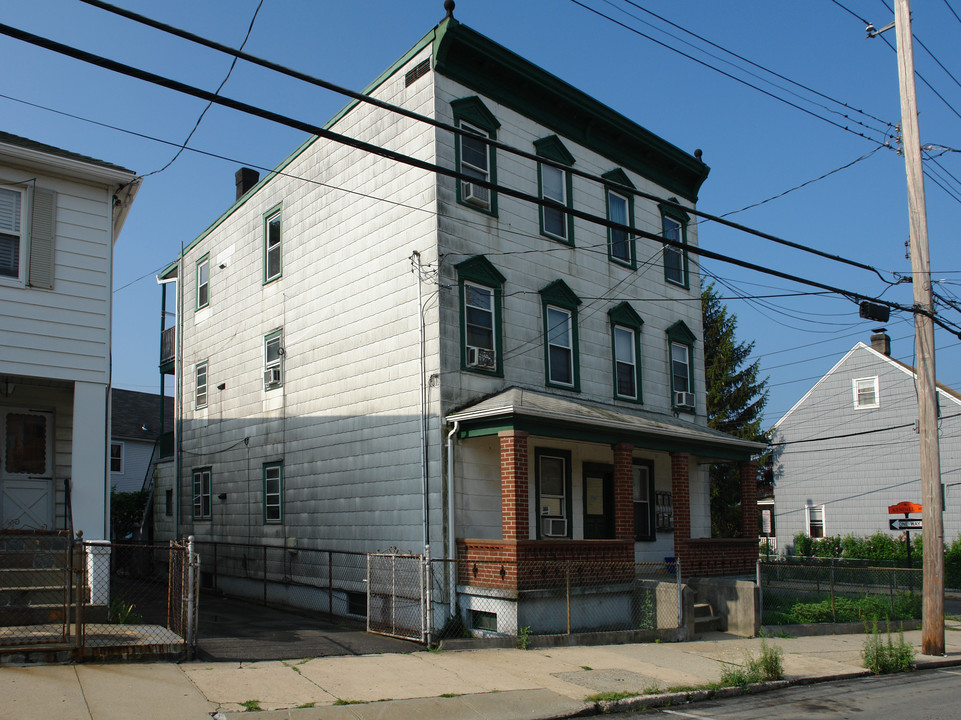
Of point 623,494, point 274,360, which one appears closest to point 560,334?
point 623,494

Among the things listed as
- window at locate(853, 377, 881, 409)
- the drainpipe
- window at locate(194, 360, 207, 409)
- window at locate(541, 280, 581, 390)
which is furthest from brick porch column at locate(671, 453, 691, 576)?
window at locate(853, 377, 881, 409)

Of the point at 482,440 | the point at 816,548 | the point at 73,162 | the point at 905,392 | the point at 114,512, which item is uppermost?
the point at 73,162

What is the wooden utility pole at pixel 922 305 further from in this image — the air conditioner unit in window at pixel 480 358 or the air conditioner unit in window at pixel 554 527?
the air conditioner unit in window at pixel 480 358

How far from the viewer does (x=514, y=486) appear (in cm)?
1402

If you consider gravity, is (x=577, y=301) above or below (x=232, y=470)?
above

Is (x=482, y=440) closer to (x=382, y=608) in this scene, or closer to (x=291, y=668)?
(x=382, y=608)

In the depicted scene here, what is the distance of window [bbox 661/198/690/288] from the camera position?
2161 centimetres

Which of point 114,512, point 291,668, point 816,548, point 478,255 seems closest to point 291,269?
point 478,255

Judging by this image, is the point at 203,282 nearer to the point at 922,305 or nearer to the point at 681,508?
the point at 681,508

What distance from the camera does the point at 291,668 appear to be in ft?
33.8

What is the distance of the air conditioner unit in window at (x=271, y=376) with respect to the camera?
19817 mm

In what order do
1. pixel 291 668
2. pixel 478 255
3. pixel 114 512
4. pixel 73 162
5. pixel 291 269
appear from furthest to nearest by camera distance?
pixel 114 512
pixel 291 269
pixel 478 255
pixel 73 162
pixel 291 668

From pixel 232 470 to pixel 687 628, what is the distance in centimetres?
1227

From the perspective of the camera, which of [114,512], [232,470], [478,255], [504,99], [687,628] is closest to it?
[687,628]
